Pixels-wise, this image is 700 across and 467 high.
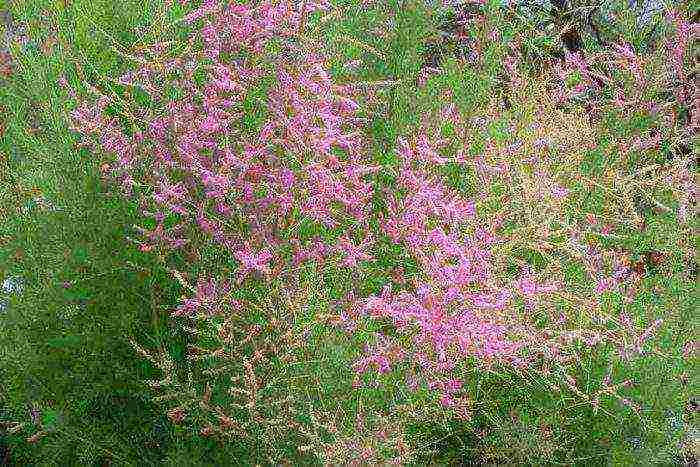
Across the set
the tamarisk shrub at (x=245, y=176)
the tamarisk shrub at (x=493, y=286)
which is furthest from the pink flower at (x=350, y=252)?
the tamarisk shrub at (x=493, y=286)

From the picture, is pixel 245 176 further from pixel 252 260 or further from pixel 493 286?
pixel 493 286

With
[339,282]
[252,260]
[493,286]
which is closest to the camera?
[252,260]

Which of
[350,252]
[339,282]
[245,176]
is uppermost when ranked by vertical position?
[245,176]

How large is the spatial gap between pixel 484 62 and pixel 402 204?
1.15 meters

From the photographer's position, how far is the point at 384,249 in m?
2.77

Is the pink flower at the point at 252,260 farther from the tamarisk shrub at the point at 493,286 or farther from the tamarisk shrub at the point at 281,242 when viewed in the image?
the tamarisk shrub at the point at 493,286

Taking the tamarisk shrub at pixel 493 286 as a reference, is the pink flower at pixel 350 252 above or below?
above

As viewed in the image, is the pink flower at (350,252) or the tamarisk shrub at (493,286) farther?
the pink flower at (350,252)

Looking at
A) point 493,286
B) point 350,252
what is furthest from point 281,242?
point 493,286

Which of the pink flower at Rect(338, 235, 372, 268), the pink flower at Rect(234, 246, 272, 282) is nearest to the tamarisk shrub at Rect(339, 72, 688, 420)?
the pink flower at Rect(338, 235, 372, 268)

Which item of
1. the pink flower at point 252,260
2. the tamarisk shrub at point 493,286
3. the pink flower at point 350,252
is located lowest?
the tamarisk shrub at point 493,286

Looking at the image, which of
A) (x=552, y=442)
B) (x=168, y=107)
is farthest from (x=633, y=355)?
(x=168, y=107)

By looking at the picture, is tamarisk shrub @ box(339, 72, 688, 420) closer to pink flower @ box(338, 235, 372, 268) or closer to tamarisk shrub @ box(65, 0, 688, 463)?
tamarisk shrub @ box(65, 0, 688, 463)

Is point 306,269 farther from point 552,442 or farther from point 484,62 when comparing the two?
point 484,62
